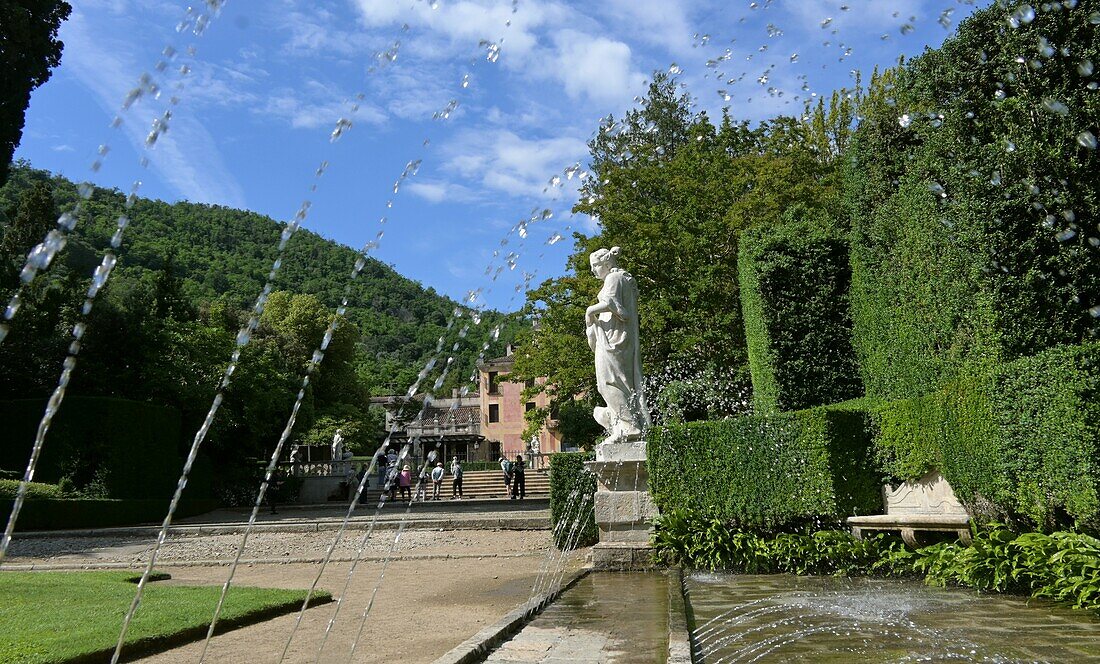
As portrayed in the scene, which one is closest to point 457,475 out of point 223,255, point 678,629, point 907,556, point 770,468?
point 223,255

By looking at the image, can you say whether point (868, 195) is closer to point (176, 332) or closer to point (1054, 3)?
point (1054, 3)

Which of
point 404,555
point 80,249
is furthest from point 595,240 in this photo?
point 80,249

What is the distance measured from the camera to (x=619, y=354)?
11039mm

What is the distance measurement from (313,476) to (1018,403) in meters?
30.8

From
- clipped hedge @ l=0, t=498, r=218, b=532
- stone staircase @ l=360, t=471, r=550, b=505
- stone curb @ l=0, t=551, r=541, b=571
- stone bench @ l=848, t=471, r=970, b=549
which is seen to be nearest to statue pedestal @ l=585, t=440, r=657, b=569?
stone curb @ l=0, t=551, r=541, b=571

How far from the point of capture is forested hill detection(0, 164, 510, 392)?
21.7 m

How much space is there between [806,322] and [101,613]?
501 inches

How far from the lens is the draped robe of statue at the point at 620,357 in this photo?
434 inches

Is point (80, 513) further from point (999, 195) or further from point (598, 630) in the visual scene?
point (999, 195)

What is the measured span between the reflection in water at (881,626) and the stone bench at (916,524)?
87cm

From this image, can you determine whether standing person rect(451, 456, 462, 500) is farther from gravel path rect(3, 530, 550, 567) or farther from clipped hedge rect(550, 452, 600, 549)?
clipped hedge rect(550, 452, 600, 549)

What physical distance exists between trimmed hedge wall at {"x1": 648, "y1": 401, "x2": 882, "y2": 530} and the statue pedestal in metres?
0.22

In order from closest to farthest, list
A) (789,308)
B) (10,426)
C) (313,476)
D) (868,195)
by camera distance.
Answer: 1. (868,195)
2. (789,308)
3. (10,426)
4. (313,476)

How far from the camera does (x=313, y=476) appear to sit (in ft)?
113
